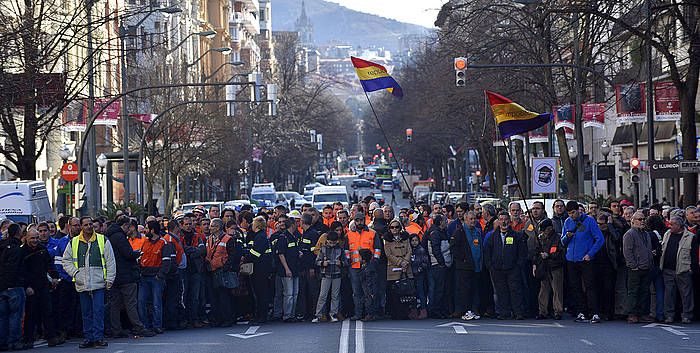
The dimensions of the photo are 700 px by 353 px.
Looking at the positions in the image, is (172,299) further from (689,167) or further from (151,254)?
(689,167)

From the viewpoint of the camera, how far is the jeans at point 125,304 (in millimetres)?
19844

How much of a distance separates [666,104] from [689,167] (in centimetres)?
485

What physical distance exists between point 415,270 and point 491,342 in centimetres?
434

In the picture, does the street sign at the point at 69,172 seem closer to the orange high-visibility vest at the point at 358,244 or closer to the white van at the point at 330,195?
the orange high-visibility vest at the point at 358,244

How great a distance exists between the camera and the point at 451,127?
224ft

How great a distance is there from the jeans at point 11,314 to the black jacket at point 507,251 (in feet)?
23.9

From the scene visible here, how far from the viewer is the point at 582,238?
2127 cm

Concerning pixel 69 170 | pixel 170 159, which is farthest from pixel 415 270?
pixel 170 159

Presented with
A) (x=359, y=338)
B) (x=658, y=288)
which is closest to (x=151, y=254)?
(x=359, y=338)

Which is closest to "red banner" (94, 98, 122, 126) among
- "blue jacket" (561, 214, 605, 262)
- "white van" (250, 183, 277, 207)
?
"blue jacket" (561, 214, 605, 262)

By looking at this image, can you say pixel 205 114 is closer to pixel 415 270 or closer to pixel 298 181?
pixel 415 270

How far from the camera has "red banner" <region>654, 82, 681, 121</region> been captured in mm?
33500

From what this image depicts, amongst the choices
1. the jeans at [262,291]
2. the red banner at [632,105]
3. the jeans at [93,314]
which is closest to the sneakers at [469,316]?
the jeans at [262,291]

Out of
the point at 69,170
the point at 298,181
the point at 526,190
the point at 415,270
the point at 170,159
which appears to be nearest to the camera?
the point at 415,270
